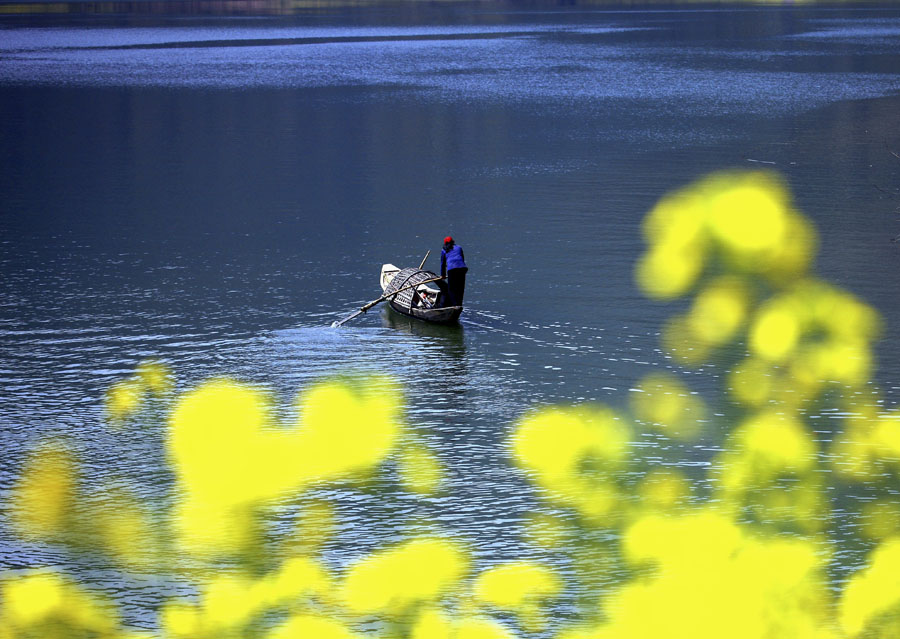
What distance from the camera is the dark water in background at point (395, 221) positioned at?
22.7 m

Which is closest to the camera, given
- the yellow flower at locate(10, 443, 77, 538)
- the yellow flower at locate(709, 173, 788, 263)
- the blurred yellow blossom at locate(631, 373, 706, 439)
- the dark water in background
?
the yellow flower at locate(10, 443, 77, 538)

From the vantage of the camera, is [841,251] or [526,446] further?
[841,251]

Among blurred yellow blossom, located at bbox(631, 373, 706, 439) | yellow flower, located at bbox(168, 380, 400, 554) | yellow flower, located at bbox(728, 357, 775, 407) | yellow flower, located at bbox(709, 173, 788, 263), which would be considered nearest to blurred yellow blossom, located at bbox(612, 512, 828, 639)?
blurred yellow blossom, located at bbox(631, 373, 706, 439)

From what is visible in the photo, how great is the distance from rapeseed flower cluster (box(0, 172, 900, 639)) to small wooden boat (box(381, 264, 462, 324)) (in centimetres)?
357

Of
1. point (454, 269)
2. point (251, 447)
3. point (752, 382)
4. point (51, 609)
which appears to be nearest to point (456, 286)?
point (454, 269)

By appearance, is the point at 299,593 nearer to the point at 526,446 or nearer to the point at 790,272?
the point at 526,446

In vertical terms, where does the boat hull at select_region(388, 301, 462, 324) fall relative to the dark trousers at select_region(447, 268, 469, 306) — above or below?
below

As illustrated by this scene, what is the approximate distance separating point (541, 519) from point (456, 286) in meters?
9.31

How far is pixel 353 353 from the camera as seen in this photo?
24.9 m

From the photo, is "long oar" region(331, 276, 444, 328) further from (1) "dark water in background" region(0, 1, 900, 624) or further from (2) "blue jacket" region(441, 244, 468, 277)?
(2) "blue jacket" region(441, 244, 468, 277)

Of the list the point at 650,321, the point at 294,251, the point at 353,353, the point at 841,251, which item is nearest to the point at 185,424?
the point at 353,353

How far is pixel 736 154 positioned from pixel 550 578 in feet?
118

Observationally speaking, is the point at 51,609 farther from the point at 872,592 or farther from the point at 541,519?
the point at 872,592

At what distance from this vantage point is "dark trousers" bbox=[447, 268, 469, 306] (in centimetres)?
2608
